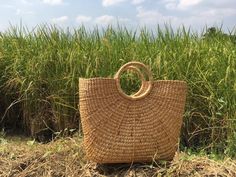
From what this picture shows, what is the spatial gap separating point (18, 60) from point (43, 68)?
0.35 m

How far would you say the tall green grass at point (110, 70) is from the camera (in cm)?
467

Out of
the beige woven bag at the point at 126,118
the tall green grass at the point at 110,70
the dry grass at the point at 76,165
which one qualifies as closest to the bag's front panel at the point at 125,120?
the beige woven bag at the point at 126,118

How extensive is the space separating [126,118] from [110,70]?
5.30 feet

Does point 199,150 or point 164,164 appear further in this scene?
point 199,150

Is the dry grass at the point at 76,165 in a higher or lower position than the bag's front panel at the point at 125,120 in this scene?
Answer: lower

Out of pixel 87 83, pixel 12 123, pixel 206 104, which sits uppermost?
pixel 87 83

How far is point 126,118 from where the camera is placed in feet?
11.8

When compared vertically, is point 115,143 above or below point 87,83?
below

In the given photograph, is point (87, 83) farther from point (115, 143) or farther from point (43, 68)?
point (43, 68)

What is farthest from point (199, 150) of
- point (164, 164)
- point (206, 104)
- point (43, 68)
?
point (43, 68)

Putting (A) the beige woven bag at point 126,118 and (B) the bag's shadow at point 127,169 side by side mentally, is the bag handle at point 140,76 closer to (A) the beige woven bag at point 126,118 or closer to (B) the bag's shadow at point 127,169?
(A) the beige woven bag at point 126,118

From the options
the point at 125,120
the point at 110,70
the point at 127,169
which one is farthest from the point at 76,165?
the point at 110,70

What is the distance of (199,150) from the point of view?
15.4 ft

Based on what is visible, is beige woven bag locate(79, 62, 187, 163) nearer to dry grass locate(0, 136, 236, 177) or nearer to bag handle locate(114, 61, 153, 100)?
bag handle locate(114, 61, 153, 100)
